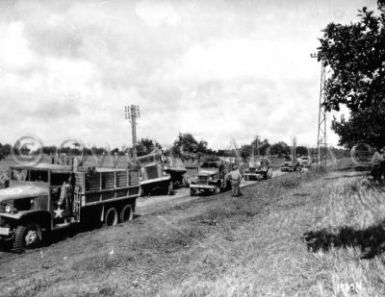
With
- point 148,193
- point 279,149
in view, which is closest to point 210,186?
point 148,193

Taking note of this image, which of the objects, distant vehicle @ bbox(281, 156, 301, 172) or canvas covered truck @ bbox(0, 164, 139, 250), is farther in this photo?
distant vehicle @ bbox(281, 156, 301, 172)

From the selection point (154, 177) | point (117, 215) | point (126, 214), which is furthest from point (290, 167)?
point (117, 215)

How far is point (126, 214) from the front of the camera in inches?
540

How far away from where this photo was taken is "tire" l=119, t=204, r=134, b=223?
13.3 metres

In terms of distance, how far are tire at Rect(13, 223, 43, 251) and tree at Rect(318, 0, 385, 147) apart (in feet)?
26.8

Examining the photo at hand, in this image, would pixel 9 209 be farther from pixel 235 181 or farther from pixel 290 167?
pixel 290 167

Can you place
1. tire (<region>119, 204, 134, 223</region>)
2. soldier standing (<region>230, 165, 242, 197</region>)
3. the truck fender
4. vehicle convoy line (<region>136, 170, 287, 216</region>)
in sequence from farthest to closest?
1. soldier standing (<region>230, 165, 242, 197</region>)
2. vehicle convoy line (<region>136, 170, 287, 216</region>)
3. tire (<region>119, 204, 134, 223</region>)
4. the truck fender

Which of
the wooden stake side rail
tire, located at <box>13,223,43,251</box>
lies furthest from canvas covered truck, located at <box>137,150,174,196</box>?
tire, located at <box>13,223,43,251</box>

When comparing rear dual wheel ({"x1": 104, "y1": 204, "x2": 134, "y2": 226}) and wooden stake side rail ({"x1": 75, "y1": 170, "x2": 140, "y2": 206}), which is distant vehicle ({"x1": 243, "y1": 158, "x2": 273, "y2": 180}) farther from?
rear dual wheel ({"x1": 104, "y1": 204, "x2": 134, "y2": 226})

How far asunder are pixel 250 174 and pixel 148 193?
13.4 m

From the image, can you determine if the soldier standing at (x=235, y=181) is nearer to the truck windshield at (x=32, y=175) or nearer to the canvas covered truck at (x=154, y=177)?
the canvas covered truck at (x=154, y=177)

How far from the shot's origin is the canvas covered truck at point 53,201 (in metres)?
9.08

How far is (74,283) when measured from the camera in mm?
6438

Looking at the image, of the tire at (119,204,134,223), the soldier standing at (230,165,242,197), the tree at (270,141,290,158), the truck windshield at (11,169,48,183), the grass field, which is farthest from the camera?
the tree at (270,141,290,158)
